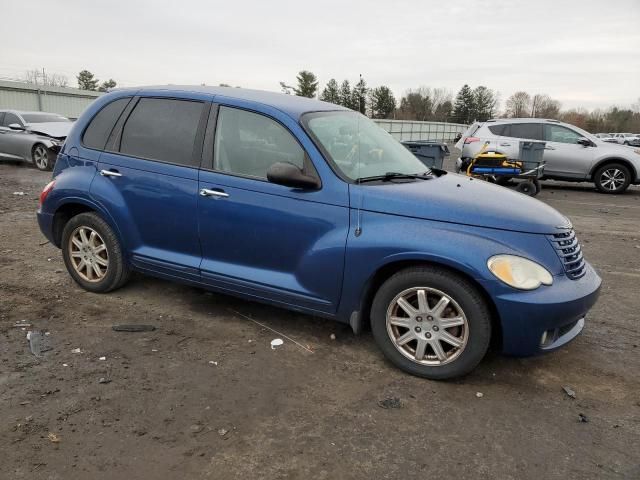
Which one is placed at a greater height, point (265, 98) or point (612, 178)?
point (265, 98)

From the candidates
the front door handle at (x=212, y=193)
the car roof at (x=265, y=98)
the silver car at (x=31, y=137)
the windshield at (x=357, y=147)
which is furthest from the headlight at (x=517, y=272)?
the silver car at (x=31, y=137)

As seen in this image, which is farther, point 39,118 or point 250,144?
point 39,118

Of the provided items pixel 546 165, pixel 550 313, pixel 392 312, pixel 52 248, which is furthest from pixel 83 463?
pixel 546 165

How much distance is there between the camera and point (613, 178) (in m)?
12.9

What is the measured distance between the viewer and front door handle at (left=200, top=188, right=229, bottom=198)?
3.81 metres

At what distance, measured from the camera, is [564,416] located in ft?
9.96

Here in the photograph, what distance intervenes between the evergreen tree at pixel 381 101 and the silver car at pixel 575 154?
56721 millimetres

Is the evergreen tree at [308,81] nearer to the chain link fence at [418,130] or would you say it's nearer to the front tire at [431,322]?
the chain link fence at [418,130]

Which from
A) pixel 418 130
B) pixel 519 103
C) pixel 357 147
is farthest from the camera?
pixel 519 103

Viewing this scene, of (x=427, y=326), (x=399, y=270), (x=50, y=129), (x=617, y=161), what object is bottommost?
(x=427, y=326)

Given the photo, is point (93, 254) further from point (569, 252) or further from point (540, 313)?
point (569, 252)

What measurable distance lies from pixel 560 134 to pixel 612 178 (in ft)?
5.63

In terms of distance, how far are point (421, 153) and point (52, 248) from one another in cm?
807

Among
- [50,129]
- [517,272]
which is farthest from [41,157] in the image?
[517,272]
